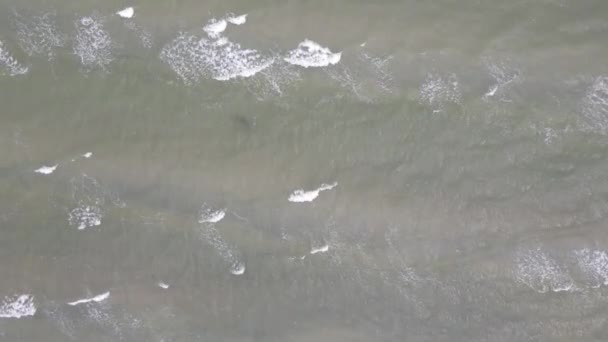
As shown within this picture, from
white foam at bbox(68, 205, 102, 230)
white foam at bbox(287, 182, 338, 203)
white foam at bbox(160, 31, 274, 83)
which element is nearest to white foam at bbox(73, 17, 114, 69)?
white foam at bbox(160, 31, 274, 83)

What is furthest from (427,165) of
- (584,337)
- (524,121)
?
(584,337)

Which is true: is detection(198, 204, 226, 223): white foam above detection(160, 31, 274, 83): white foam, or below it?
below

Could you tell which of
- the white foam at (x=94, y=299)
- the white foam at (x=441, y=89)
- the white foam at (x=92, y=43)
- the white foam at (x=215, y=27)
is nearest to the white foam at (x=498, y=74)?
the white foam at (x=441, y=89)

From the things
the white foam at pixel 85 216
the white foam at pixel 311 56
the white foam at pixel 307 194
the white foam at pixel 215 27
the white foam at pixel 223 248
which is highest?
the white foam at pixel 215 27

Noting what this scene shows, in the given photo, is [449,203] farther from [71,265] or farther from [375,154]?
[71,265]

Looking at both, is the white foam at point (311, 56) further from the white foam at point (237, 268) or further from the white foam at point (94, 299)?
the white foam at point (94, 299)

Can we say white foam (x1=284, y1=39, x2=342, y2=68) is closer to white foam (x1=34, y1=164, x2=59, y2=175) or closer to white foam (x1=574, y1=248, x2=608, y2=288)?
white foam (x1=34, y1=164, x2=59, y2=175)

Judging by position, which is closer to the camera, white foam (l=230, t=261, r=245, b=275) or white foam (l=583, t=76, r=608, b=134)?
white foam (l=583, t=76, r=608, b=134)
